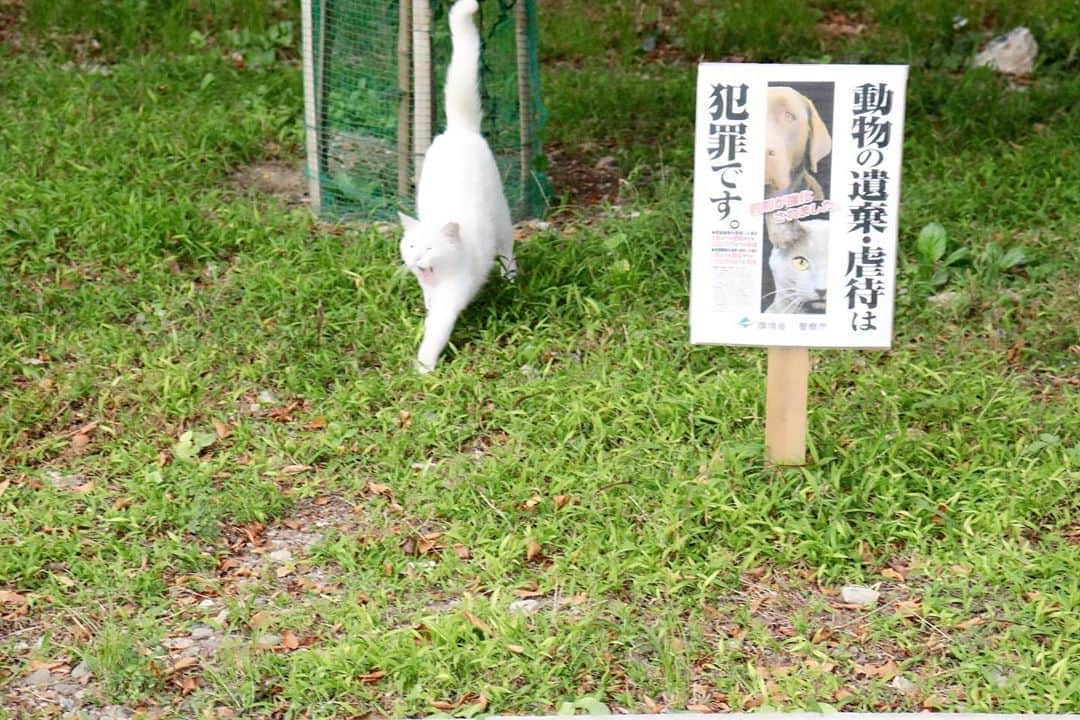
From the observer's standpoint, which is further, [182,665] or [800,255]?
[800,255]

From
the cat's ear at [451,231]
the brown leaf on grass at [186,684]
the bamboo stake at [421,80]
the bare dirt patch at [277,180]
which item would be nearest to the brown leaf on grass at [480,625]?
the brown leaf on grass at [186,684]

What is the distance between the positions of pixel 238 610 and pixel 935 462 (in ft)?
7.35

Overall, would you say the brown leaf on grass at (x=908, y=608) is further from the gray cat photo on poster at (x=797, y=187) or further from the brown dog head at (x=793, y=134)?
the brown dog head at (x=793, y=134)

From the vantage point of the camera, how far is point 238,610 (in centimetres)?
382

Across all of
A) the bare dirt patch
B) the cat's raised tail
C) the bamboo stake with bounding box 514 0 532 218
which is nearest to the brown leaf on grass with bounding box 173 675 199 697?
the cat's raised tail

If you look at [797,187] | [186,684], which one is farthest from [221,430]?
[797,187]

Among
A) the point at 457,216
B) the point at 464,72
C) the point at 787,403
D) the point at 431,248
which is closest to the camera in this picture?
the point at 787,403

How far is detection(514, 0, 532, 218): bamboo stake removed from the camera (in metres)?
6.00

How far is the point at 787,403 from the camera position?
162 inches

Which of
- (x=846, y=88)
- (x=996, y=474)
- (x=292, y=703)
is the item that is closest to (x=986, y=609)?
(x=996, y=474)

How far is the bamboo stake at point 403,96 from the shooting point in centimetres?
600

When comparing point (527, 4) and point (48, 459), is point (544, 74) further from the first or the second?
point (48, 459)

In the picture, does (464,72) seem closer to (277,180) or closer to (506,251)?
(506,251)

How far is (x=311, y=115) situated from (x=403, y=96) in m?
0.49
